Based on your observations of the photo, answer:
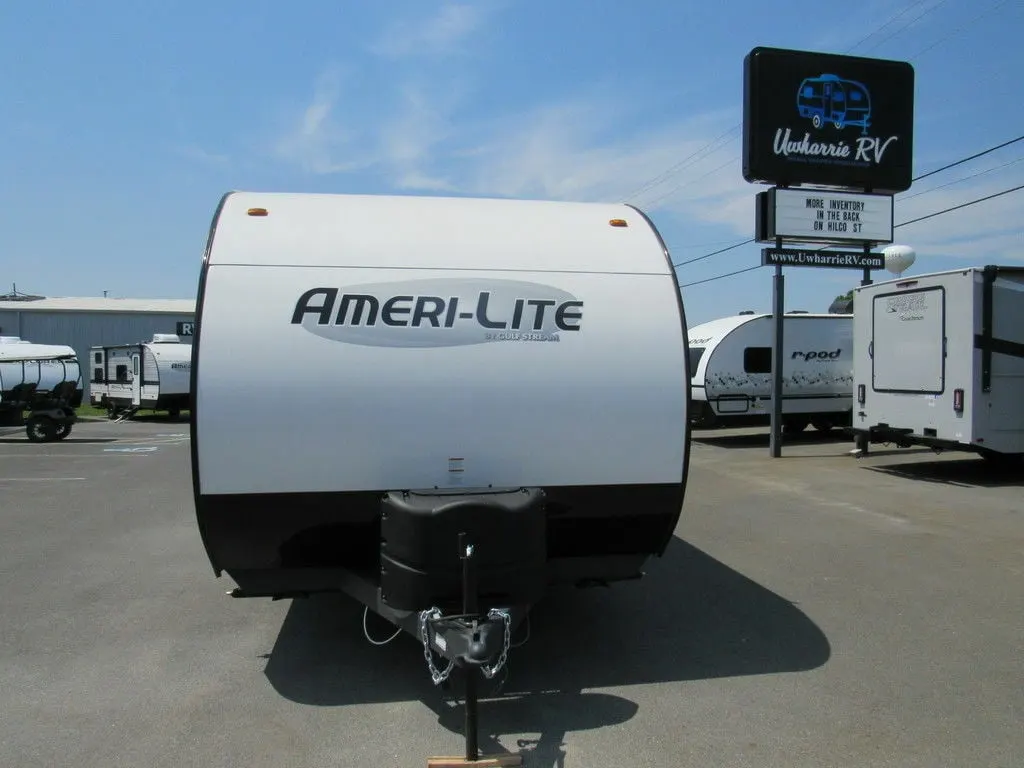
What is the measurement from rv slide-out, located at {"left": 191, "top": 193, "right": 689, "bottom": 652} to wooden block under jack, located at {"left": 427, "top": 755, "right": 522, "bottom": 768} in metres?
0.68

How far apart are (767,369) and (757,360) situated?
1.12 ft

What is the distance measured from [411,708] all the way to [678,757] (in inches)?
54.7

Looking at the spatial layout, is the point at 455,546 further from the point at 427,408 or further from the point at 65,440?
the point at 65,440

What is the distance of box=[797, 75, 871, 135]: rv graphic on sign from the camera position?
49.1 ft

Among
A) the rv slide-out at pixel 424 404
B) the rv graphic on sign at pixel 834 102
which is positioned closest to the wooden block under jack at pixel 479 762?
the rv slide-out at pixel 424 404

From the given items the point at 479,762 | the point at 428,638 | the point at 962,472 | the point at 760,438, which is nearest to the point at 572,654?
the point at 428,638

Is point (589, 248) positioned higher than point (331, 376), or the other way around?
point (589, 248)

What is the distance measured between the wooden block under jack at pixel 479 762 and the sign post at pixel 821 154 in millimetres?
12362

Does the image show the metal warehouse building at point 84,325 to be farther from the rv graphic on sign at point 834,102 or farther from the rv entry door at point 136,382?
the rv graphic on sign at point 834,102

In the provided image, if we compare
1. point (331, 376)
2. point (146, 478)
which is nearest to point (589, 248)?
point (331, 376)

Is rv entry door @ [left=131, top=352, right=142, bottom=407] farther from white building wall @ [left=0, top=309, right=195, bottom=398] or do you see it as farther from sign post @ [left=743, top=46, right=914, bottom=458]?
sign post @ [left=743, top=46, right=914, bottom=458]

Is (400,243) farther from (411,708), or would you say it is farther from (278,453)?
(411,708)

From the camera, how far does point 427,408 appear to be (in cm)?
430

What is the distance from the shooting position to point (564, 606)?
5.89m
